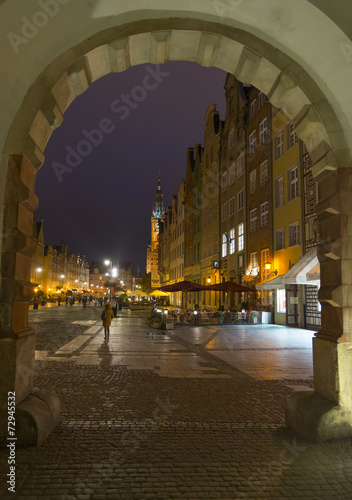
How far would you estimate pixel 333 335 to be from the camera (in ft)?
17.8

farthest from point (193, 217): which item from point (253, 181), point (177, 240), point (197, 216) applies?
point (253, 181)

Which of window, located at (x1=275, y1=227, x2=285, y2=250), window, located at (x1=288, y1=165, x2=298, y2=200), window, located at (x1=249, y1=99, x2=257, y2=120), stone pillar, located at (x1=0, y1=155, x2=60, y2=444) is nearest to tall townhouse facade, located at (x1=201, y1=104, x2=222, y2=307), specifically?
window, located at (x1=249, y1=99, x2=257, y2=120)

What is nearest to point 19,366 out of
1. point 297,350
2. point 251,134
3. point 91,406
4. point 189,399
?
point 91,406

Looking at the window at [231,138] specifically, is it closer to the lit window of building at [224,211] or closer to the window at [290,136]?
the lit window of building at [224,211]

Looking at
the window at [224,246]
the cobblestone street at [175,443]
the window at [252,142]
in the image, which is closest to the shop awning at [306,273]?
the cobblestone street at [175,443]

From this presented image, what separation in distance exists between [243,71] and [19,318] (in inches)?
191

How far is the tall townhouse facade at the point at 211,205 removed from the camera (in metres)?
39.6

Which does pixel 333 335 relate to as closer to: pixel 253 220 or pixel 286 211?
pixel 286 211

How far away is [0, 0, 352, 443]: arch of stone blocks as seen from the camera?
5.10 meters

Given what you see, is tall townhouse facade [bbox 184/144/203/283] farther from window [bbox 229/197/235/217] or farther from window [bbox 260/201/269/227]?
window [bbox 260/201/269/227]

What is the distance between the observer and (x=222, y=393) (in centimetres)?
774

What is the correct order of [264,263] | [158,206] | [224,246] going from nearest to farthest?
[264,263]
[224,246]
[158,206]

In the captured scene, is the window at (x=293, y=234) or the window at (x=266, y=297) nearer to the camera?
the window at (x=293, y=234)

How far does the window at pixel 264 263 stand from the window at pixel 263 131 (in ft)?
25.3
